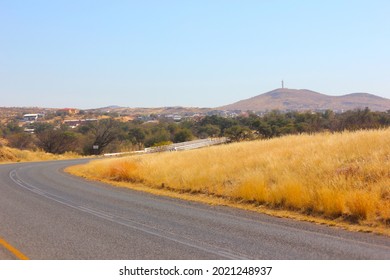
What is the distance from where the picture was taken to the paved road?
7816mm

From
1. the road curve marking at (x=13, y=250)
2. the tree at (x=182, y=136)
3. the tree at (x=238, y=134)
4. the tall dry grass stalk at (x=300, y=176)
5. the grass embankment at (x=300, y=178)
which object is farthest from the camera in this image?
the tree at (x=182, y=136)

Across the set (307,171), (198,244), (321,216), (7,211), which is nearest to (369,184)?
(321,216)

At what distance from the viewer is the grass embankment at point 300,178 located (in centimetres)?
1118

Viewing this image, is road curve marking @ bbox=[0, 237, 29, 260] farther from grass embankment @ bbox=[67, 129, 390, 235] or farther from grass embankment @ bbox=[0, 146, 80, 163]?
grass embankment @ bbox=[0, 146, 80, 163]

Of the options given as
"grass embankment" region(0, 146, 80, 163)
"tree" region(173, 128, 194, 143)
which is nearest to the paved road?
"grass embankment" region(0, 146, 80, 163)

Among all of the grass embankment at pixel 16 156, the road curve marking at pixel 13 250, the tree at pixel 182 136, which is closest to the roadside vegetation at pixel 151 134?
the tree at pixel 182 136

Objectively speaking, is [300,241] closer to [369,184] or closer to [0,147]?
[369,184]

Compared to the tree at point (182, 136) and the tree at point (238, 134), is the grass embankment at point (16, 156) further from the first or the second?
the tree at point (182, 136)

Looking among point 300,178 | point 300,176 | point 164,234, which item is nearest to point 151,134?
point 300,176

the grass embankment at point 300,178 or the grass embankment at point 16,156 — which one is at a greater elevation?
the grass embankment at point 300,178

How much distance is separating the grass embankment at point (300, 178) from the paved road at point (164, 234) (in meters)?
1.22

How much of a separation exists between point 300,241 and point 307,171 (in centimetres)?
645

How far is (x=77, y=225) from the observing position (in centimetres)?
1066

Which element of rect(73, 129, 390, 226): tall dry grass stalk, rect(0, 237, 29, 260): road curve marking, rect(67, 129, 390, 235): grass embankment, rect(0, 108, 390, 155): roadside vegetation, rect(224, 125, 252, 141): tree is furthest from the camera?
rect(0, 108, 390, 155): roadside vegetation
